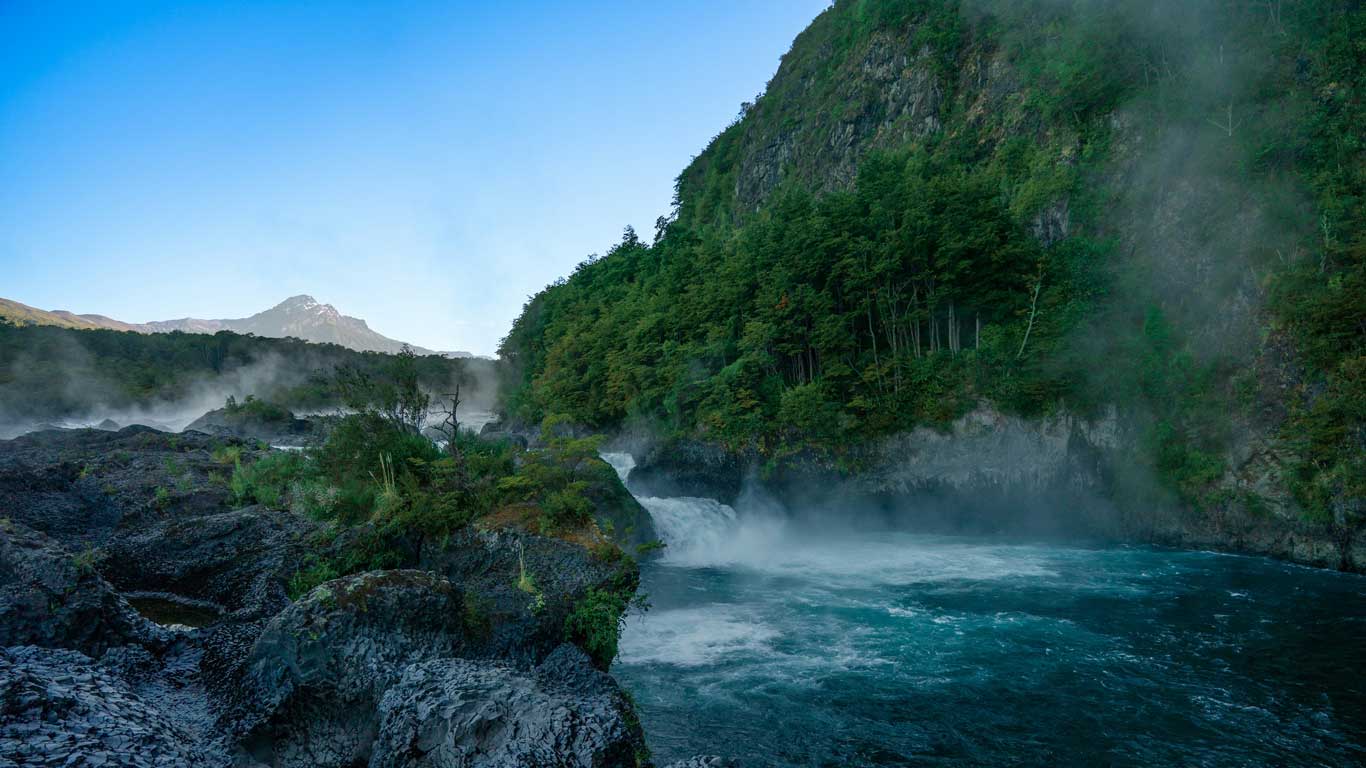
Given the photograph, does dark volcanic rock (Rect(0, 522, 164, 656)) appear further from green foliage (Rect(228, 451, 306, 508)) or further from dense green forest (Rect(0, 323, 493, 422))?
dense green forest (Rect(0, 323, 493, 422))

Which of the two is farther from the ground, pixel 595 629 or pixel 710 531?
pixel 595 629

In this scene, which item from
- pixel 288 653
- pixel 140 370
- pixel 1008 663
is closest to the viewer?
pixel 288 653

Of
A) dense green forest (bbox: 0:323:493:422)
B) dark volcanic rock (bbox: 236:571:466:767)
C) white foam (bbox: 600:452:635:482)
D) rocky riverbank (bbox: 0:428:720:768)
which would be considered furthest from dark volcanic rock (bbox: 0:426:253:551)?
dense green forest (bbox: 0:323:493:422)

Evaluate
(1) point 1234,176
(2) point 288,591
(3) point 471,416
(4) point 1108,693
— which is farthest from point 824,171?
(3) point 471,416

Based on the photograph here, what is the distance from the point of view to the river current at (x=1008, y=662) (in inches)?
338

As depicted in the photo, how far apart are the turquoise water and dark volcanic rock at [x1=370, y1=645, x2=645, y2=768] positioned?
364 centimetres

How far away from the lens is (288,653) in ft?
21.4

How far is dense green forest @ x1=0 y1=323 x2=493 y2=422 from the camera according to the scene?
50.0m

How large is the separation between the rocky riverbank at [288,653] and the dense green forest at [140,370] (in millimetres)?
30803

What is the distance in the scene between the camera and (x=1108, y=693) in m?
10.2

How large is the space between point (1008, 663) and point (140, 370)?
267ft

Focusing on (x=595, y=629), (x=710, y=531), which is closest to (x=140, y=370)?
(x=710, y=531)

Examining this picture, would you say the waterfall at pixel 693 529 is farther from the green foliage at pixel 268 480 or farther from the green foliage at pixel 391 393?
the green foliage at pixel 268 480

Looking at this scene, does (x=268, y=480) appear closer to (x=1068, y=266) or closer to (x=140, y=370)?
(x=1068, y=266)
